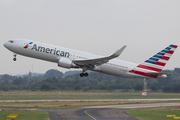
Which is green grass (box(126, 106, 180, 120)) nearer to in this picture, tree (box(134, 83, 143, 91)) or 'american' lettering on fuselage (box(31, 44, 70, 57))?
'american' lettering on fuselage (box(31, 44, 70, 57))

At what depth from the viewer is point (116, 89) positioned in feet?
343

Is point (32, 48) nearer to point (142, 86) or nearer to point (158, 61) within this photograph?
point (158, 61)

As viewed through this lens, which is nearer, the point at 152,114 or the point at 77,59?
the point at 77,59

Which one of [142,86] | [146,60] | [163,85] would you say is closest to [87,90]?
[142,86]

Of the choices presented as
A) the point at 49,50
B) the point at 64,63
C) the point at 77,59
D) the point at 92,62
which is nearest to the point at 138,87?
the point at 92,62

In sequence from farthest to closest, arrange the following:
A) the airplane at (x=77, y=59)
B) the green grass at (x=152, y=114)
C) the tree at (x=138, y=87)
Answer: the tree at (x=138, y=87) < the airplane at (x=77, y=59) < the green grass at (x=152, y=114)

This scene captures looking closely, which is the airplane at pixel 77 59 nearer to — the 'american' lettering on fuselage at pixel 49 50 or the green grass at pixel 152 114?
the 'american' lettering on fuselage at pixel 49 50

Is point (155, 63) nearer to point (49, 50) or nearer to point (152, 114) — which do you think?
point (152, 114)

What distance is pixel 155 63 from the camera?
5119 centimetres

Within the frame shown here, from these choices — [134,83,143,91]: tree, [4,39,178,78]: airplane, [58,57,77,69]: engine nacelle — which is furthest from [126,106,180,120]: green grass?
[134,83,143,91]: tree

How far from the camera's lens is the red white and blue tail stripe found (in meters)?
50.0

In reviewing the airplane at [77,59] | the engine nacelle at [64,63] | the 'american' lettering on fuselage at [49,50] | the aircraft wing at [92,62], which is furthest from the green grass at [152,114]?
the 'american' lettering on fuselage at [49,50]

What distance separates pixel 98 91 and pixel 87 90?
4850 millimetres

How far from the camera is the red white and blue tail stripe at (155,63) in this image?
50.0 meters
